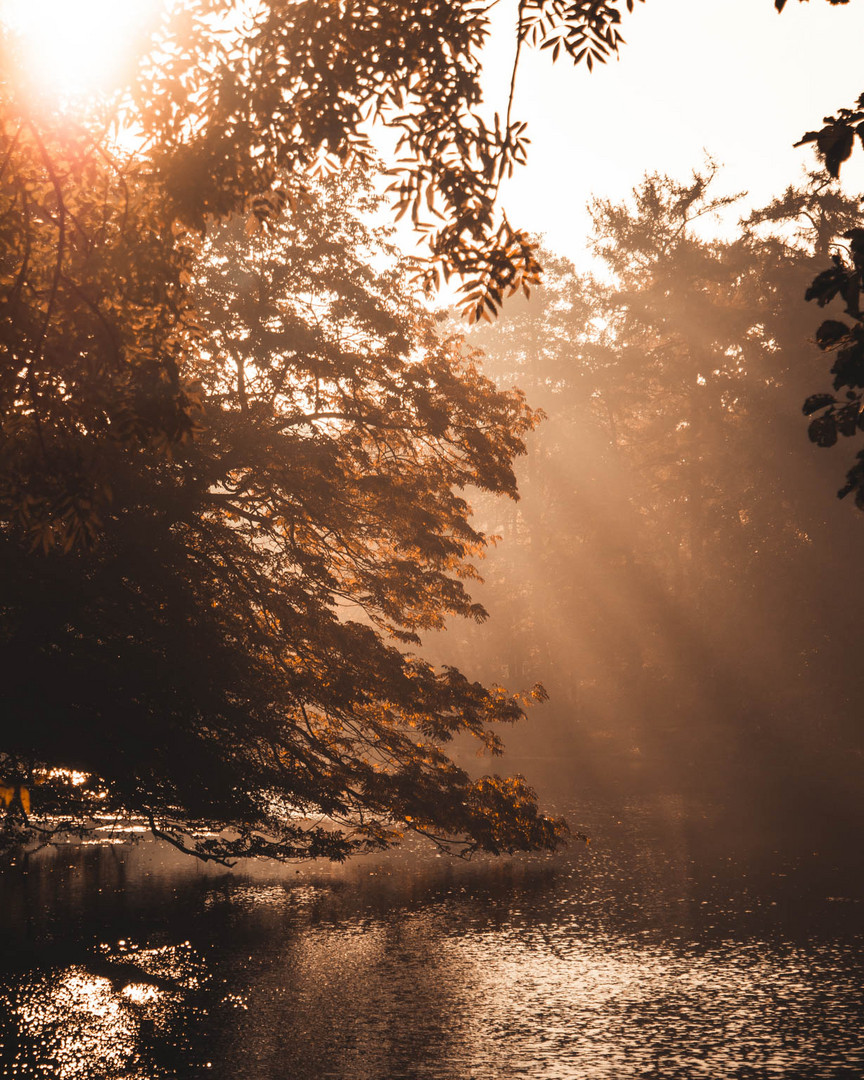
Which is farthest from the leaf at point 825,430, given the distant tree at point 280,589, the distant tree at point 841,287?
the distant tree at point 280,589

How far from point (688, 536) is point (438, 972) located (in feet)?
96.2

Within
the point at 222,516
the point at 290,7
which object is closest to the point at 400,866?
the point at 222,516

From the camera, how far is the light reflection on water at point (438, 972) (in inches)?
388

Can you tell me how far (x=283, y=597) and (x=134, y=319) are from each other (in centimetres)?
717

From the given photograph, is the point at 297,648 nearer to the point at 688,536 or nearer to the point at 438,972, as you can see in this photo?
the point at 438,972

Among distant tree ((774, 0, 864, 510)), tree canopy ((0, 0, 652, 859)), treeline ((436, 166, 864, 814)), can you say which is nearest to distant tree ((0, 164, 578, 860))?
tree canopy ((0, 0, 652, 859))

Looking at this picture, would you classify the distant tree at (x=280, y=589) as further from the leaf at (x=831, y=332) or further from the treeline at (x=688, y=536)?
the treeline at (x=688, y=536)

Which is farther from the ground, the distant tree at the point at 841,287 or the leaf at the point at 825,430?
the distant tree at the point at 841,287

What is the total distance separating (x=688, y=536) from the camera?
39.8 metres

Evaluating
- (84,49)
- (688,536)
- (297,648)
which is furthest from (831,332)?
(688,536)

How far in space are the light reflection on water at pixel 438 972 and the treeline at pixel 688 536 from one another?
1281cm

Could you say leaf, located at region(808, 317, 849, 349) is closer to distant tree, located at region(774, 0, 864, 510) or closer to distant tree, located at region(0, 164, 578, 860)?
distant tree, located at region(774, 0, 864, 510)

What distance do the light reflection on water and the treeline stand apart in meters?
12.8

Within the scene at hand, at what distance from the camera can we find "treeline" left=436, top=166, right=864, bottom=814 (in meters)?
31.2
